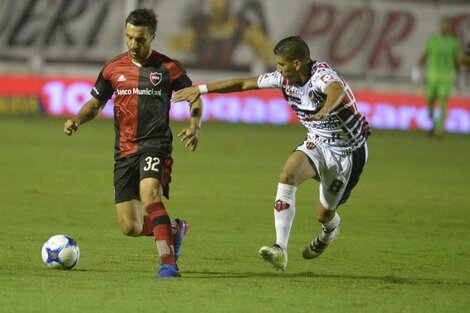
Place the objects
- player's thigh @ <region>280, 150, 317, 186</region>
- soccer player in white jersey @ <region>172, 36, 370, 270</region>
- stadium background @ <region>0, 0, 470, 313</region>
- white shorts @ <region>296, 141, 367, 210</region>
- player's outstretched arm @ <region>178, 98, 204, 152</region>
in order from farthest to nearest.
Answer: white shorts @ <region>296, 141, 367, 210</region> < player's thigh @ <region>280, 150, 317, 186</region> < soccer player in white jersey @ <region>172, 36, 370, 270</region> < player's outstretched arm @ <region>178, 98, 204, 152</region> < stadium background @ <region>0, 0, 470, 313</region>

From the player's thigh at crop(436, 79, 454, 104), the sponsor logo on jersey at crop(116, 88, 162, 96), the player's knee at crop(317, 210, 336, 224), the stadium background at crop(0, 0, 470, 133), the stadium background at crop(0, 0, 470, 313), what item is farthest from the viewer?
the stadium background at crop(0, 0, 470, 133)

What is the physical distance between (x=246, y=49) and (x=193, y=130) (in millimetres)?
20576

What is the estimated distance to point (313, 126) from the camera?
9.18m

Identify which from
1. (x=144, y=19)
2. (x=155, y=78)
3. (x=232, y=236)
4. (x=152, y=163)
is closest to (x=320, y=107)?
(x=155, y=78)

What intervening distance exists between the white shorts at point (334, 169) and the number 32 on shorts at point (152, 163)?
4.20ft

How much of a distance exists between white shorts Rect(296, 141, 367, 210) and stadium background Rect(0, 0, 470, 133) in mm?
16913

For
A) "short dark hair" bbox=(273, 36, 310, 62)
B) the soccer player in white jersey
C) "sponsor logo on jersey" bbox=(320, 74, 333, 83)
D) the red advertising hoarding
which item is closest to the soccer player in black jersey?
the soccer player in white jersey

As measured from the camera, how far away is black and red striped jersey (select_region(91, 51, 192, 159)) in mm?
8633

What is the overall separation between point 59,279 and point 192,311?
1.51 meters

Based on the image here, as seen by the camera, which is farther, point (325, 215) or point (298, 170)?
point (325, 215)

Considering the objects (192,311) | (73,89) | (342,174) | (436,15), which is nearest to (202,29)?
(73,89)

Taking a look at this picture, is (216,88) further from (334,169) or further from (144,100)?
(334,169)

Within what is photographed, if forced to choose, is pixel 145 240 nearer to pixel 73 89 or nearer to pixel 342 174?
pixel 342 174

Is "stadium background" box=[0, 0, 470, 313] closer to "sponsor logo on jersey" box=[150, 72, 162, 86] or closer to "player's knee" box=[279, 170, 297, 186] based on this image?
"player's knee" box=[279, 170, 297, 186]
